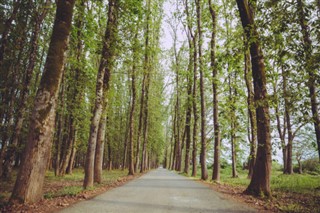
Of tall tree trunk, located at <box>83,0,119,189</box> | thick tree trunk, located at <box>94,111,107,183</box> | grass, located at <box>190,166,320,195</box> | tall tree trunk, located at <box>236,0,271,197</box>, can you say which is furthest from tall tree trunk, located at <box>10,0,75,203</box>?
grass, located at <box>190,166,320,195</box>

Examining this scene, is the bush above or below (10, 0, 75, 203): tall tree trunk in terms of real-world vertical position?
below

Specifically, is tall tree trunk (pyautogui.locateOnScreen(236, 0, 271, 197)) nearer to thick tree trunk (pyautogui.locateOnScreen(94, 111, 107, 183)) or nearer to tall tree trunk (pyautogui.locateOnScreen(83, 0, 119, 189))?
tall tree trunk (pyautogui.locateOnScreen(83, 0, 119, 189))

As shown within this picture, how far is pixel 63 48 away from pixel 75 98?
10.5 metres

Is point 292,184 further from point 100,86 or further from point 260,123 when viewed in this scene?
point 100,86

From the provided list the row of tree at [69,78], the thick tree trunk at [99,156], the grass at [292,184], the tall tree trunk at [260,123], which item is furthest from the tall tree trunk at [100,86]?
the grass at [292,184]

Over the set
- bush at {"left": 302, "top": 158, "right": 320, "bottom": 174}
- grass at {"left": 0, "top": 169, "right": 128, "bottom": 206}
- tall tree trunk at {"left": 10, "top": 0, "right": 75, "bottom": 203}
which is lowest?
grass at {"left": 0, "top": 169, "right": 128, "bottom": 206}

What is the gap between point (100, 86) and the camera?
11.0 metres

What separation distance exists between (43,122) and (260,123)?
7.79 m

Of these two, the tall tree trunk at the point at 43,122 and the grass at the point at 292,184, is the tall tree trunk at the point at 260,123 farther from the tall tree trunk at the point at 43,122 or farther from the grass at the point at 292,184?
the tall tree trunk at the point at 43,122

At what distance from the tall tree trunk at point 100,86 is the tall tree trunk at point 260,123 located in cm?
614

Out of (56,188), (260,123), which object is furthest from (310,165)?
(56,188)

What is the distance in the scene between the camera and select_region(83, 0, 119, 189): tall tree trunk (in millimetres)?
10462

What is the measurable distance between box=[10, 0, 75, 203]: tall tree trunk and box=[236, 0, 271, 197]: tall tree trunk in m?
6.10

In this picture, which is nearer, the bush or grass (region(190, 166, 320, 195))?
grass (region(190, 166, 320, 195))
